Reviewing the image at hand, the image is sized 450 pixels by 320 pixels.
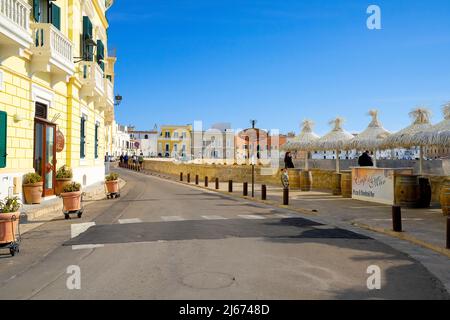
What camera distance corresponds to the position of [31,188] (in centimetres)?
1220

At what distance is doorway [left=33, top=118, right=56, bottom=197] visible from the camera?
1359cm

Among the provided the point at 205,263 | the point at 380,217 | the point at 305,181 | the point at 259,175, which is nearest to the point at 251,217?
the point at 380,217

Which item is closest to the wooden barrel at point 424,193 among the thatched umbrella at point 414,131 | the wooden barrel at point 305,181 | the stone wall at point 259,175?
the stone wall at point 259,175

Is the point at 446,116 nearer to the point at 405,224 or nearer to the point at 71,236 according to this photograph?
the point at 405,224

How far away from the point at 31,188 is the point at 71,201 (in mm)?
2079

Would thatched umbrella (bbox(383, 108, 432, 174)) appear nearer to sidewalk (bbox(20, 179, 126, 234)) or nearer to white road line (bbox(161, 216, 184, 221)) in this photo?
white road line (bbox(161, 216, 184, 221))

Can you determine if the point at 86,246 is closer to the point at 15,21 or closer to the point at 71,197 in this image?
the point at 71,197

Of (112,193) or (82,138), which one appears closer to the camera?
(112,193)

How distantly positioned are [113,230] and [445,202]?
30.7 feet

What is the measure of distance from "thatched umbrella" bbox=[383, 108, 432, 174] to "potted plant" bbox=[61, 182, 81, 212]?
12.6 m
